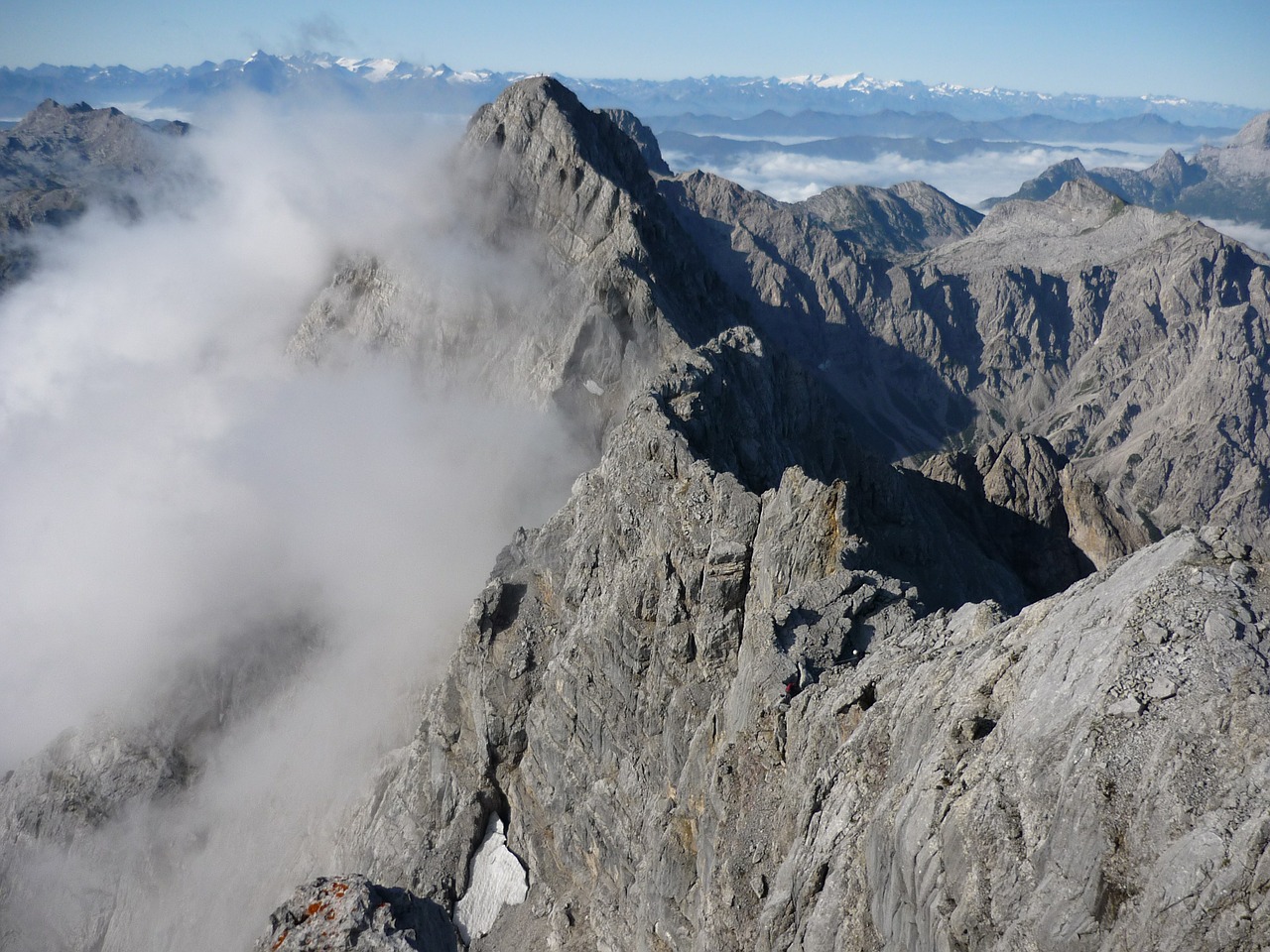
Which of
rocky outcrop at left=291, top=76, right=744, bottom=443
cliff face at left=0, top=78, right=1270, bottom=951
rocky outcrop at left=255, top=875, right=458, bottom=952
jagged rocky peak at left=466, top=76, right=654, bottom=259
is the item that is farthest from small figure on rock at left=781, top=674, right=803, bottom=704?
jagged rocky peak at left=466, top=76, right=654, bottom=259

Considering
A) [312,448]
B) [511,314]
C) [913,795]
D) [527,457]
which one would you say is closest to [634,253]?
[511,314]

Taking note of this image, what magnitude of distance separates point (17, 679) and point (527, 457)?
91524 mm

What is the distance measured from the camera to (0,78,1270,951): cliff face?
18.3 metres

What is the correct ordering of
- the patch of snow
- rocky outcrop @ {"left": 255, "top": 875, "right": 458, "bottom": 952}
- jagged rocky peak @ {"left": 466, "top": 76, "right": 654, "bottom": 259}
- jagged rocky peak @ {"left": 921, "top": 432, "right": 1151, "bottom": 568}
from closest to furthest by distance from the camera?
rocky outcrop @ {"left": 255, "top": 875, "right": 458, "bottom": 952} < the patch of snow < jagged rocky peak @ {"left": 921, "top": 432, "right": 1151, "bottom": 568} < jagged rocky peak @ {"left": 466, "top": 76, "right": 654, "bottom": 259}

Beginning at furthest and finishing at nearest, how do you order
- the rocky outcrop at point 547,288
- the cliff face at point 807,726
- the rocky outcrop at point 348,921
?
the rocky outcrop at point 547,288, the cliff face at point 807,726, the rocky outcrop at point 348,921

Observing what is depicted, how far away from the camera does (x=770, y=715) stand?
35.2 m

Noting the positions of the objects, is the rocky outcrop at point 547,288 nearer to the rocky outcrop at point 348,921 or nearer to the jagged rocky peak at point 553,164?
the jagged rocky peak at point 553,164

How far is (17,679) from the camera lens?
128875mm

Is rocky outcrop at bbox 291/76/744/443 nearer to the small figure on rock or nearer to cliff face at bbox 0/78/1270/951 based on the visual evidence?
cliff face at bbox 0/78/1270/951

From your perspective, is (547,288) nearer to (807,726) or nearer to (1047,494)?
(1047,494)

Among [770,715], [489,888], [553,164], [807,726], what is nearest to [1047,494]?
[489,888]

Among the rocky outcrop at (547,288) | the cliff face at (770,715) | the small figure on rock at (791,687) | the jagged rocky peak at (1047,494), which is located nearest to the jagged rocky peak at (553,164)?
the rocky outcrop at (547,288)

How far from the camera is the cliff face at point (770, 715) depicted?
18.3m

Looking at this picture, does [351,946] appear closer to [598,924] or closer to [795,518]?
[795,518]
